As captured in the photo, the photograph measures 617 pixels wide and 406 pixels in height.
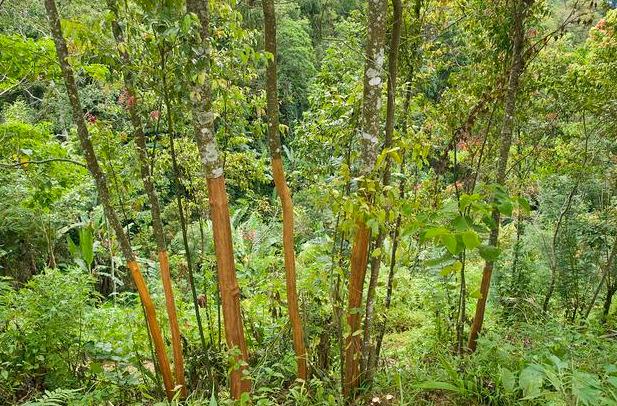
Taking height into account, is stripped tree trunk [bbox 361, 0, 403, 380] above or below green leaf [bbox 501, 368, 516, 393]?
above

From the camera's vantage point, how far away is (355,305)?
2789mm

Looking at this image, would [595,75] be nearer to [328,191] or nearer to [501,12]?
[501,12]

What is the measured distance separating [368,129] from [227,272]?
1111mm

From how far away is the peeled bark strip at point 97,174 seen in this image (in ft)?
8.85

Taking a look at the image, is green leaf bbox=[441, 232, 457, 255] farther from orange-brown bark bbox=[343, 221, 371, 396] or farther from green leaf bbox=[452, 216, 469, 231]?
orange-brown bark bbox=[343, 221, 371, 396]

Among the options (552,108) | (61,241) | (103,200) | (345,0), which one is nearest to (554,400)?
(103,200)

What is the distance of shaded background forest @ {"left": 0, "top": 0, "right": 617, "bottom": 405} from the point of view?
2.45 meters

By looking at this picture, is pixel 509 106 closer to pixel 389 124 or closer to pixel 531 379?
Answer: pixel 389 124

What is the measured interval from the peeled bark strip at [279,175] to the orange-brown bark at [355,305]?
0.30m

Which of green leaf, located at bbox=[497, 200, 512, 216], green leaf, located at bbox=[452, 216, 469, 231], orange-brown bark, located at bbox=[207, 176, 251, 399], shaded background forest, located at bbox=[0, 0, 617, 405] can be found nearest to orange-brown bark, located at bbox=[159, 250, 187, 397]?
shaded background forest, located at bbox=[0, 0, 617, 405]

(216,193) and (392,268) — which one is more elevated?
(216,193)

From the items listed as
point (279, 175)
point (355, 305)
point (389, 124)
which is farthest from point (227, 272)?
point (389, 124)

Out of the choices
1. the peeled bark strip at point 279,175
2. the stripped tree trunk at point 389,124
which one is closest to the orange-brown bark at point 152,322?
the peeled bark strip at point 279,175

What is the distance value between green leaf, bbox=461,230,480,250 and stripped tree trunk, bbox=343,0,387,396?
634 mm
